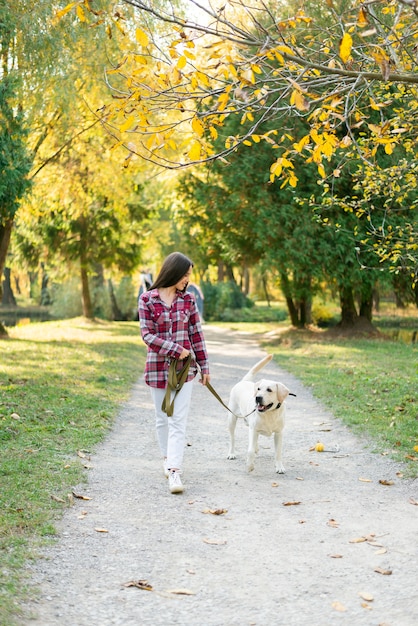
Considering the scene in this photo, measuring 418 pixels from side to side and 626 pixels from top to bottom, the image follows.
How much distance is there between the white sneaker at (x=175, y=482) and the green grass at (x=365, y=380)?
228cm

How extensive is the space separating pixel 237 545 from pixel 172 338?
7.23 ft

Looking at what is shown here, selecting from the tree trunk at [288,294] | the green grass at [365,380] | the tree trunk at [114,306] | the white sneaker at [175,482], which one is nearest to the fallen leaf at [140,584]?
the white sneaker at [175,482]

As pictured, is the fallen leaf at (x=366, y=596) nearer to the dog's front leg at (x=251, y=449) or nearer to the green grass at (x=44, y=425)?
the green grass at (x=44, y=425)

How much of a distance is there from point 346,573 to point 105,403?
6.71m

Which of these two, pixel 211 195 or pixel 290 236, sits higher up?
pixel 211 195

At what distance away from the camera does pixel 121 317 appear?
3716cm

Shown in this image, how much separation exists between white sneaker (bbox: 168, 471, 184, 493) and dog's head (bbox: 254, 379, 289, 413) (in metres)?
0.99

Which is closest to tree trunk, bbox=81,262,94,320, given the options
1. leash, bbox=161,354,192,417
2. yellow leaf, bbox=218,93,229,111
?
leash, bbox=161,354,192,417

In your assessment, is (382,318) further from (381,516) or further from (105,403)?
(381,516)

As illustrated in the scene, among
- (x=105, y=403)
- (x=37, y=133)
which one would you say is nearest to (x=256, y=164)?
(x=37, y=133)

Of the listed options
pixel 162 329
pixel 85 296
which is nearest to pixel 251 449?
pixel 162 329

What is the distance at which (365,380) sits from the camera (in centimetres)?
1366

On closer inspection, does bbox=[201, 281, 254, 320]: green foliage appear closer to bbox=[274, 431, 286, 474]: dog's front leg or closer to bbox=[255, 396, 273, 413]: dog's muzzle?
bbox=[274, 431, 286, 474]: dog's front leg

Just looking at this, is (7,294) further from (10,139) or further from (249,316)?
(10,139)
